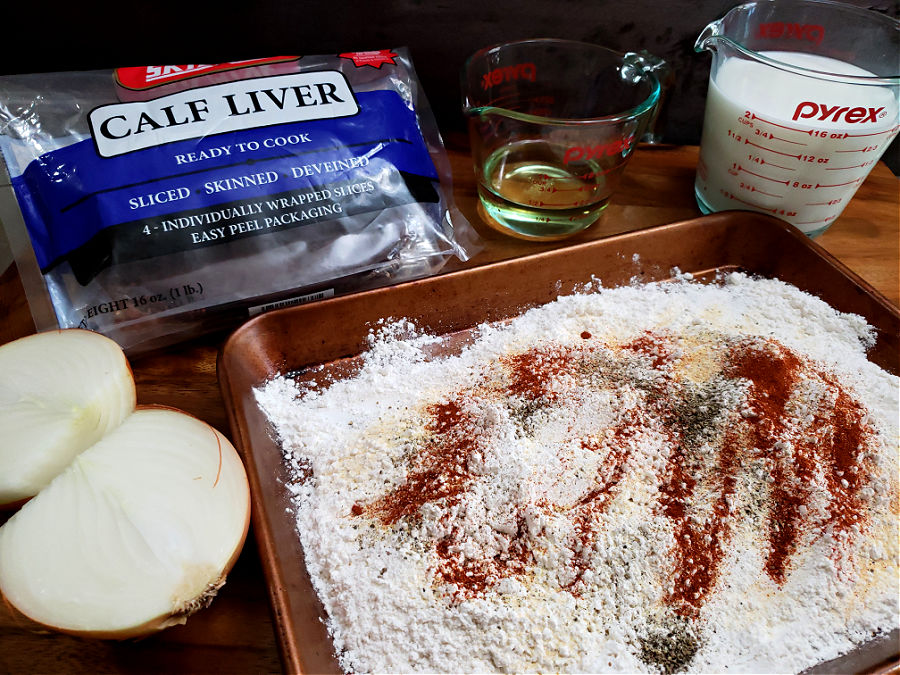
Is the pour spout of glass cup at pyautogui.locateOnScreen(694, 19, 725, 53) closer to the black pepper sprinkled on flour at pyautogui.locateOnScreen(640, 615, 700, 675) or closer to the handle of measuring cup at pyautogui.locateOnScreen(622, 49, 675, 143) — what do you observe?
the handle of measuring cup at pyautogui.locateOnScreen(622, 49, 675, 143)

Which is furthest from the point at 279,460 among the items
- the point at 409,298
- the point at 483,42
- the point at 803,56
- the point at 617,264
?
the point at 803,56

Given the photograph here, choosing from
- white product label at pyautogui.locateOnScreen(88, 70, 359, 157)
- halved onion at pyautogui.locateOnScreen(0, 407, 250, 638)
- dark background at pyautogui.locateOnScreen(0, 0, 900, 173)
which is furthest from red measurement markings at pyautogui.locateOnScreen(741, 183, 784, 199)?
halved onion at pyautogui.locateOnScreen(0, 407, 250, 638)

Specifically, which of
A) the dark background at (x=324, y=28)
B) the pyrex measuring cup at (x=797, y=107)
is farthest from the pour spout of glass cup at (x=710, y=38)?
the dark background at (x=324, y=28)

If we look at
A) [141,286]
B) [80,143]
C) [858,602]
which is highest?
[80,143]

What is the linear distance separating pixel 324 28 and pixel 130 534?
26.8 inches

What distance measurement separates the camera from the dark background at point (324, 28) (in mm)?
847

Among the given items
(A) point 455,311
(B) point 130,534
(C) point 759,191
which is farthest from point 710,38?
(B) point 130,534

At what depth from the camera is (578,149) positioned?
784 millimetres

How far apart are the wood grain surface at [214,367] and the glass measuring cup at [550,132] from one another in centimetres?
4

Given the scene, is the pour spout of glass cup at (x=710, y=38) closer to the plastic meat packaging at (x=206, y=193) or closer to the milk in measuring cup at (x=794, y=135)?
the milk in measuring cup at (x=794, y=135)

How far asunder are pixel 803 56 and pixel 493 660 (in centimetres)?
75

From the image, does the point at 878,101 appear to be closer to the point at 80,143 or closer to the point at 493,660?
the point at 493,660

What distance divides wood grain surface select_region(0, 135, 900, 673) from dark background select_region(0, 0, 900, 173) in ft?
0.49

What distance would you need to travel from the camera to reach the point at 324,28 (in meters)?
0.89
